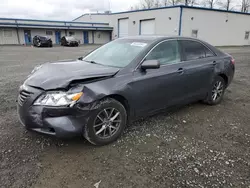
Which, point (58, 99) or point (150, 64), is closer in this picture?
point (58, 99)

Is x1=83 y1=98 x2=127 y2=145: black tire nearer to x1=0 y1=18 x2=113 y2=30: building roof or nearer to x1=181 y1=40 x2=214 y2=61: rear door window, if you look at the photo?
x1=181 y1=40 x2=214 y2=61: rear door window

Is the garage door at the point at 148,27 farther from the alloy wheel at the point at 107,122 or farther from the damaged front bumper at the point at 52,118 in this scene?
the damaged front bumper at the point at 52,118

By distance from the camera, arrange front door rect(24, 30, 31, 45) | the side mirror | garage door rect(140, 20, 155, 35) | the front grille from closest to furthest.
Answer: the front grille, the side mirror, garage door rect(140, 20, 155, 35), front door rect(24, 30, 31, 45)

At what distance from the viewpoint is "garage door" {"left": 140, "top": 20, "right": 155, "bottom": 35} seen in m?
29.1

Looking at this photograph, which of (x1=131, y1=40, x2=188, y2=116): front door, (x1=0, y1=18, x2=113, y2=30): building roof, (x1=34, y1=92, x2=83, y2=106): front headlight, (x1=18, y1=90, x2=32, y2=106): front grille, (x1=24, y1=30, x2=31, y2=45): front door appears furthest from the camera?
(x1=24, y1=30, x2=31, y2=45): front door

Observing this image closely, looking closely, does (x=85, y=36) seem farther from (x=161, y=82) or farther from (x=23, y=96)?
(x=23, y=96)

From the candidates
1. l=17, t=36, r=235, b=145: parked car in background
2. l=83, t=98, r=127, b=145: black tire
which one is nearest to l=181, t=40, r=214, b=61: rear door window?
Answer: l=17, t=36, r=235, b=145: parked car in background

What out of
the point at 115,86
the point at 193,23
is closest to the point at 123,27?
the point at 193,23

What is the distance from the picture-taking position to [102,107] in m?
2.85

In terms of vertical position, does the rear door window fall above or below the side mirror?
above

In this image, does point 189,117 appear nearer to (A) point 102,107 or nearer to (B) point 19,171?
(A) point 102,107

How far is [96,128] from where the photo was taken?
294cm

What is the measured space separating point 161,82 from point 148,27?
2818cm

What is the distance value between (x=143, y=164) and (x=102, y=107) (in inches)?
36.8
